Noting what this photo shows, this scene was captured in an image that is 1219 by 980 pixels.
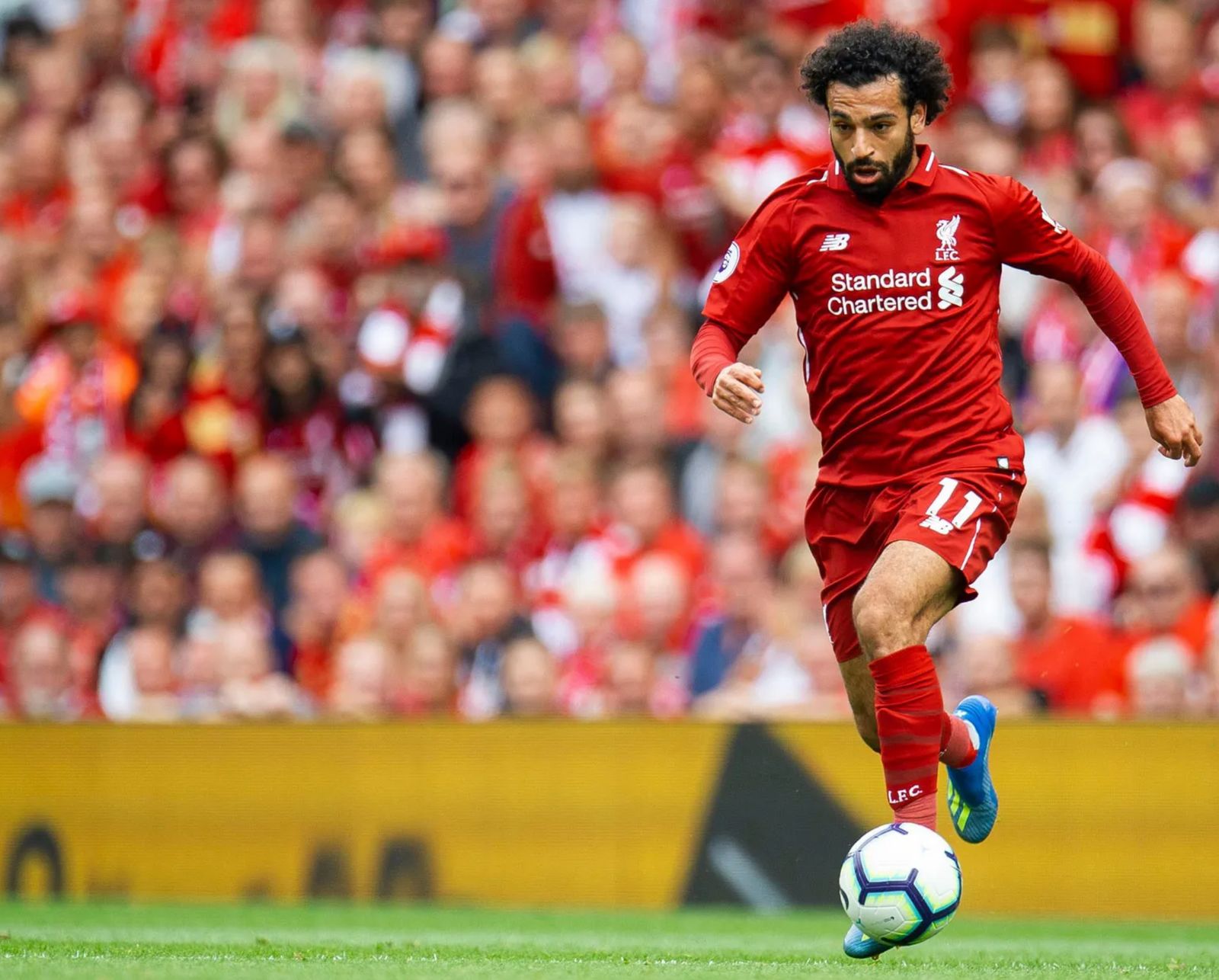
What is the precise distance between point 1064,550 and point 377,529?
12.0 ft

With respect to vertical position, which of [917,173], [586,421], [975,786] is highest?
[917,173]

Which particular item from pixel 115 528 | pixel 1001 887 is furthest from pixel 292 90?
pixel 1001 887

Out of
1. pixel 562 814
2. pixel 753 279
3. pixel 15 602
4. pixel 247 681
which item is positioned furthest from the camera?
pixel 15 602

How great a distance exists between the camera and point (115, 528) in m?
11.6

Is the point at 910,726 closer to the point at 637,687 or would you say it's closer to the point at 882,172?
Result: the point at 882,172

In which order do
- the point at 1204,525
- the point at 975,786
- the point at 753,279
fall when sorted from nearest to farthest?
the point at 753,279 < the point at 975,786 < the point at 1204,525

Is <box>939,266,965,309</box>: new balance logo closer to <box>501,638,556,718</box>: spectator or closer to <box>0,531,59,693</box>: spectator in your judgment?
<box>501,638,556,718</box>: spectator

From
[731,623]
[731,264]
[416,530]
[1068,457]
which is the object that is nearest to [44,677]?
[416,530]

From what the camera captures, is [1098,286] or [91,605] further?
[91,605]

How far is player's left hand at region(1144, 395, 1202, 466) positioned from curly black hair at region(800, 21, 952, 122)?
1.15 m

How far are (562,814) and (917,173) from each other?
13.6 feet

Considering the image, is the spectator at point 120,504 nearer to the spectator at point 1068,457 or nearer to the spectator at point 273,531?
the spectator at point 273,531

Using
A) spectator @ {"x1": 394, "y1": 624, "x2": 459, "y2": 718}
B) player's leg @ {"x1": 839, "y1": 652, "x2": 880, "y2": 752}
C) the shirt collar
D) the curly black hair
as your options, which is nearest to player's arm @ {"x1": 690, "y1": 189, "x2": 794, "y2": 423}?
the shirt collar

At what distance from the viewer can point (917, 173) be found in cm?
627
